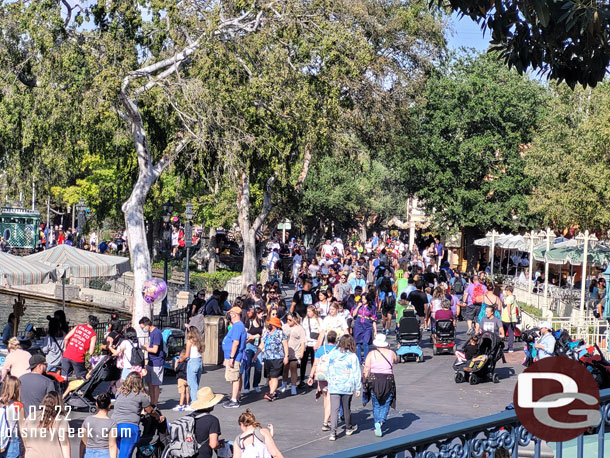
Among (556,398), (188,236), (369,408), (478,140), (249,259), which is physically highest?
(478,140)

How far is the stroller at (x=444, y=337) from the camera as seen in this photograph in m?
21.5

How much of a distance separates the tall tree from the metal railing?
38871 millimetres

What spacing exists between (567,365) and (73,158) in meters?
17.6

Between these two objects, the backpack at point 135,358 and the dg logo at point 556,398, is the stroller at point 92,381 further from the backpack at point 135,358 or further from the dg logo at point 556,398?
the dg logo at point 556,398

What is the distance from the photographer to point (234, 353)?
15.8m

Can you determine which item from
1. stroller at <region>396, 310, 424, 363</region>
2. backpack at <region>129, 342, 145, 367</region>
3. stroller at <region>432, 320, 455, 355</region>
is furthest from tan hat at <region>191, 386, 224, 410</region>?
stroller at <region>432, 320, 455, 355</region>

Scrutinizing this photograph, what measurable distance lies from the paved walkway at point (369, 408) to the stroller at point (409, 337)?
0.82m

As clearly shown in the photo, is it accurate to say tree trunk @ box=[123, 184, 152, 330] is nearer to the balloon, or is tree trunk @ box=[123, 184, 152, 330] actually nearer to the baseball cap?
the balloon

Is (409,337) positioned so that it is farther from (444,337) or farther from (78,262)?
(78,262)

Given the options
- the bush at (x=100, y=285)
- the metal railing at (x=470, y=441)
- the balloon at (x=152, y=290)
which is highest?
the metal railing at (x=470, y=441)

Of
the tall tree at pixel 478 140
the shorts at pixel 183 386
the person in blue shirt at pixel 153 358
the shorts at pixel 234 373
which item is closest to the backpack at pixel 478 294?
the shorts at pixel 234 373

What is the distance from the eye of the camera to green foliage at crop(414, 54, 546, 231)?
143ft

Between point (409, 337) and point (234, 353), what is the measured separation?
20.5 feet

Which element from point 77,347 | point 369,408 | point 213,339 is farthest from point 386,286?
point 77,347
